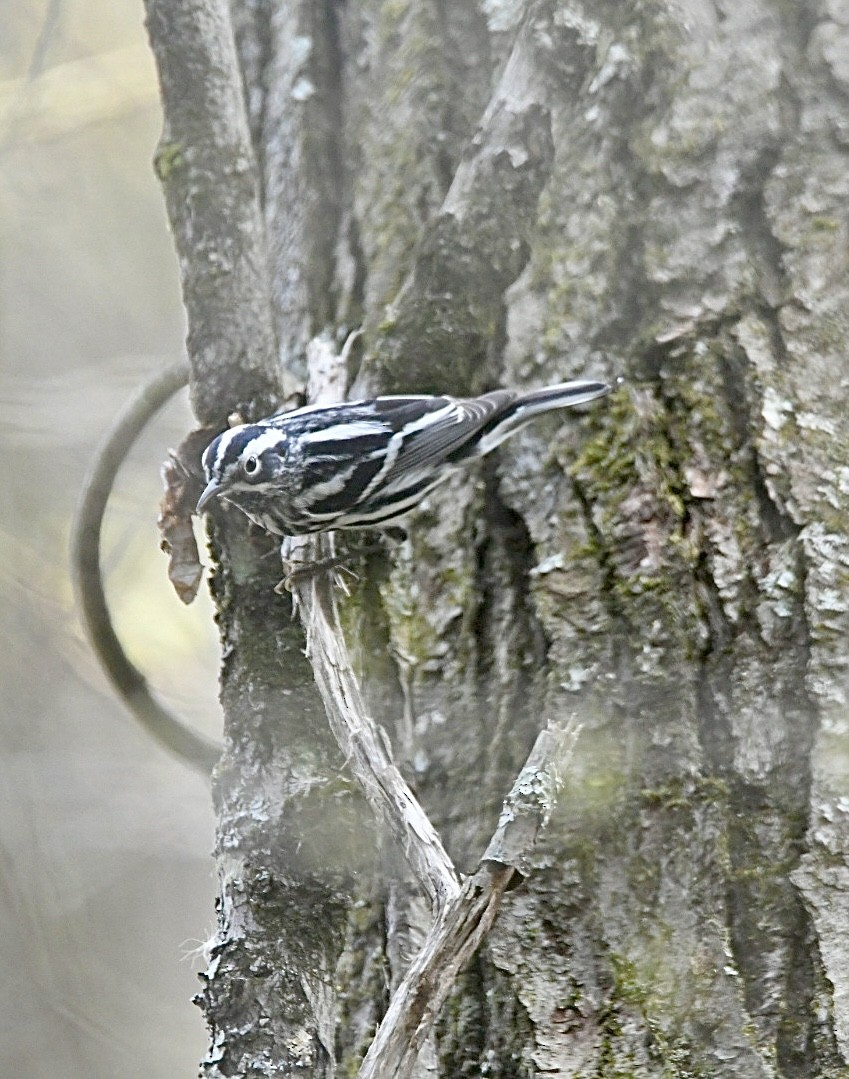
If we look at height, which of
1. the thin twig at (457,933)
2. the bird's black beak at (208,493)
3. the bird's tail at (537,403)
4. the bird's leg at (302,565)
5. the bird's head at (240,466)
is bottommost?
the thin twig at (457,933)

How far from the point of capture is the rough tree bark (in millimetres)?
1351

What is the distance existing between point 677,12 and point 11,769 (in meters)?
2.74

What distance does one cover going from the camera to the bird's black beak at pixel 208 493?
153 cm

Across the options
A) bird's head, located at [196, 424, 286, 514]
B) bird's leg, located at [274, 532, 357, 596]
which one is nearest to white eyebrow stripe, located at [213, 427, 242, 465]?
bird's head, located at [196, 424, 286, 514]

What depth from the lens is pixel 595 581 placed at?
1456 millimetres

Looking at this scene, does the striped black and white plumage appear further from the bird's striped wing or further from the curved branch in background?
the curved branch in background

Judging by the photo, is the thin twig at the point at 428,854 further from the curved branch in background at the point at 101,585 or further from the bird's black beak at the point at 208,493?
the curved branch in background at the point at 101,585

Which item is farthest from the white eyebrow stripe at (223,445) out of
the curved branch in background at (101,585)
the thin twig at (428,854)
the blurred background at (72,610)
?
the blurred background at (72,610)

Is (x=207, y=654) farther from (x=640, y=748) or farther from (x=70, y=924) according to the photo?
(x=640, y=748)

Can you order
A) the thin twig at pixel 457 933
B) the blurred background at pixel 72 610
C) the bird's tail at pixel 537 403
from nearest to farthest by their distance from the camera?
the thin twig at pixel 457 933 → the bird's tail at pixel 537 403 → the blurred background at pixel 72 610

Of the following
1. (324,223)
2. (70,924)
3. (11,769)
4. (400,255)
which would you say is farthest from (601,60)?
(70,924)

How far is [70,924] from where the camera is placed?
3150mm

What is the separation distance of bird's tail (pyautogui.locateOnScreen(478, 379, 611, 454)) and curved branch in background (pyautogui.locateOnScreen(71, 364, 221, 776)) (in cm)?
75

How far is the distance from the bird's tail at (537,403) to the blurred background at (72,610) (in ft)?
5.32
